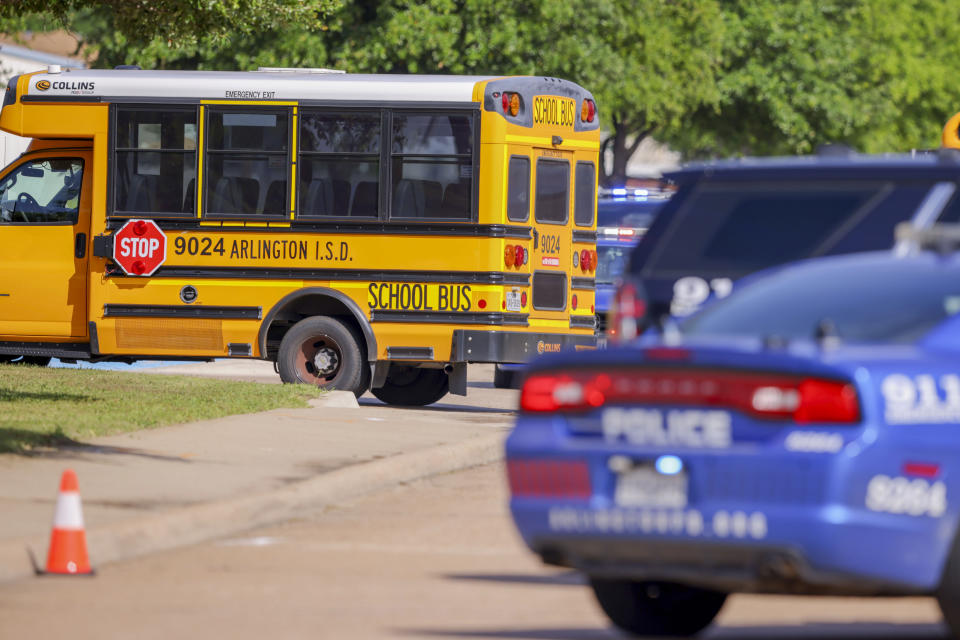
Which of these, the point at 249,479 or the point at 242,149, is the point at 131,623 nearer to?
the point at 249,479

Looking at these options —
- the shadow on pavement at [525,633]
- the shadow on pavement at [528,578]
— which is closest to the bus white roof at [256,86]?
the shadow on pavement at [528,578]

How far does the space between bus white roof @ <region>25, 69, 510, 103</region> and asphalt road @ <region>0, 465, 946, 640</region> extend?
8.00 meters

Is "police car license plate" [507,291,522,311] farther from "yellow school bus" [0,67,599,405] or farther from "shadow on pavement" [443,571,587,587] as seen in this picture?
"shadow on pavement" [443,571,587,587]

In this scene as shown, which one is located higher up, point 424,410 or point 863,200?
point 863,200

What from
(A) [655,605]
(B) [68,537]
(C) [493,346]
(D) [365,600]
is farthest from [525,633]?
(C) [493,346]

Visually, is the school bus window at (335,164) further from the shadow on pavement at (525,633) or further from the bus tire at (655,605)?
the bus tire at (655,605)

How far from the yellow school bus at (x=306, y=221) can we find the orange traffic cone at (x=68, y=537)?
361 inches

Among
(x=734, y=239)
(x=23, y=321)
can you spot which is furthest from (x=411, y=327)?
(x=734, y=239)

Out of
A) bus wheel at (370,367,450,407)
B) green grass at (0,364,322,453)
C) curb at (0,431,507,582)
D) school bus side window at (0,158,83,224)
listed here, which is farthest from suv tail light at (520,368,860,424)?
bus wheel at (370,367,450,407)

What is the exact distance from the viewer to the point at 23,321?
19.0 metres

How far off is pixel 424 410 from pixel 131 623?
442 inches

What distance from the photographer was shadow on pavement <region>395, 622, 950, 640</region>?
7547 millimetres

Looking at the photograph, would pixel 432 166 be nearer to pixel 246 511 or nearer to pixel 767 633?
pixel 246 511

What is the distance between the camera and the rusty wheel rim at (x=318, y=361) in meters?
18.8
